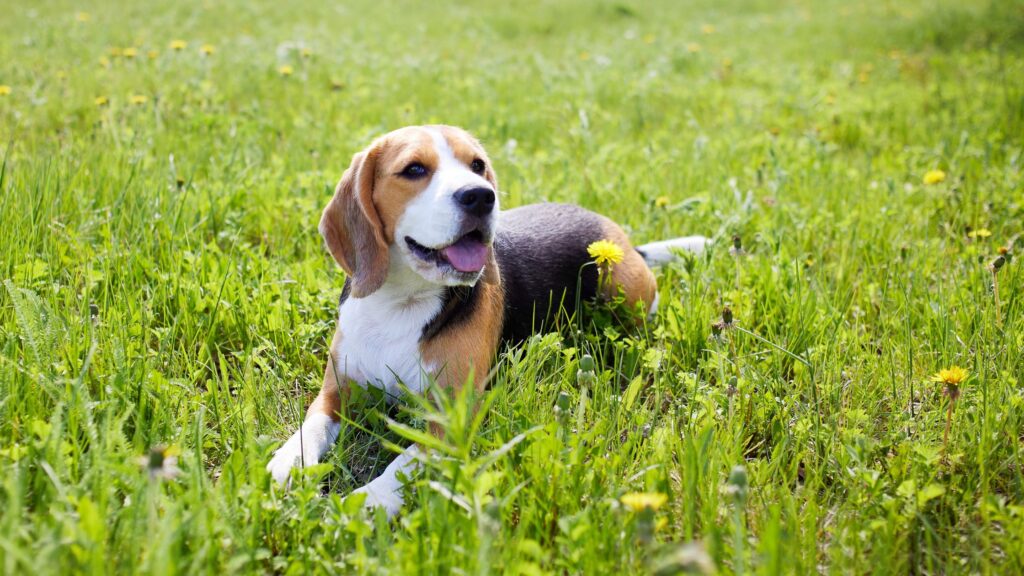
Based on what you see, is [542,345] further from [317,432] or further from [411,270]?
[317,432]

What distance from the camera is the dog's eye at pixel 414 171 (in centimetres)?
309

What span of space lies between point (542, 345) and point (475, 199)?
25.1 inches

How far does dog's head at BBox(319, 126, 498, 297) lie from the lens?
2.91 metres

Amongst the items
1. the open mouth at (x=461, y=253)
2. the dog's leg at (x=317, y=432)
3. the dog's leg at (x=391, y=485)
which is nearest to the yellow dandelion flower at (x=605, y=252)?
the open mouth at (x=461, y=253)

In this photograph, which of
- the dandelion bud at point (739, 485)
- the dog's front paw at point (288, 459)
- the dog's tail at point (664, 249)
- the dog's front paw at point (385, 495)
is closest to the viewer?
the dandelion bud at point (739, 485)

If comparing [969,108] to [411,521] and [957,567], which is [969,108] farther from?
[411,521]

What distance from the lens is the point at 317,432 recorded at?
9.48 feet

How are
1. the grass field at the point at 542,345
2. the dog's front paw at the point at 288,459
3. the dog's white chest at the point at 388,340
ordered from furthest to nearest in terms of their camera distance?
the dog's white chest at the point at 388,340, the dog's front paw at the point at 288,459, the grass field at the point at 542,345

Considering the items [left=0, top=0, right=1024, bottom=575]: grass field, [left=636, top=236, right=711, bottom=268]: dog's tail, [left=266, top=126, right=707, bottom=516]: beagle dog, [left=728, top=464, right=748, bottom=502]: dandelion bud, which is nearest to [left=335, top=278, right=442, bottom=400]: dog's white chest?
[left=266, top=126, right=707, bottom=516]: beagle dog

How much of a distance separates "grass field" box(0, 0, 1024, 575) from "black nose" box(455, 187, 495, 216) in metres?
0.59

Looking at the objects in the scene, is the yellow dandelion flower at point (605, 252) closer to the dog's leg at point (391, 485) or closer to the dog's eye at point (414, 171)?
the dog's eye at point (414, 171)

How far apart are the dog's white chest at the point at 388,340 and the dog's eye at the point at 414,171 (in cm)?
46

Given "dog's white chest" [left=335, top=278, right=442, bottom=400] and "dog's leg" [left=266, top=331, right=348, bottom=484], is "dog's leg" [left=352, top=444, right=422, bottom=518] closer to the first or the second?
"dog's leg" [left=266, top=331, right=348, bottom=484]

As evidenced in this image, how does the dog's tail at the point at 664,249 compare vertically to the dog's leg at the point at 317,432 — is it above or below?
above
